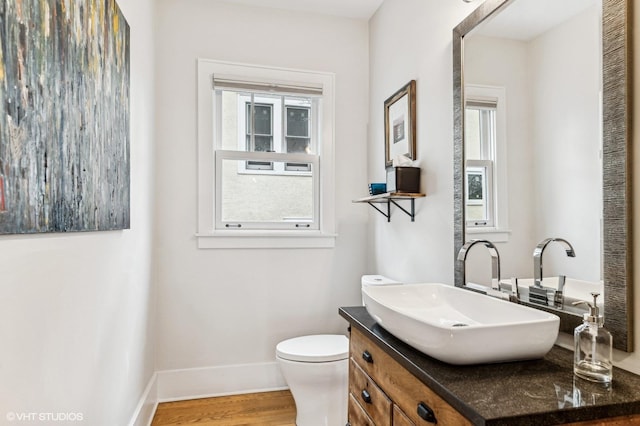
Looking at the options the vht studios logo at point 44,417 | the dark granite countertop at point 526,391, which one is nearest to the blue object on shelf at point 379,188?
the dark granite countertop at point 526,391

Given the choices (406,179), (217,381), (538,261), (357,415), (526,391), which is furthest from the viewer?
(217,381)

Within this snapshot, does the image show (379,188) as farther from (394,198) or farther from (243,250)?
(243,250)

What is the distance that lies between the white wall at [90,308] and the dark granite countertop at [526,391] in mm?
981

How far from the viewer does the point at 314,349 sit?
2.19 m

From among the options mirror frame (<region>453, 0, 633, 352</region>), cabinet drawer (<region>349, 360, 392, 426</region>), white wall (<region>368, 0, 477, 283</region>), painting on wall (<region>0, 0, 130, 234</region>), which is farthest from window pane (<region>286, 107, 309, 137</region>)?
mirror frame (<region>453, 0, 633, 352</region>)

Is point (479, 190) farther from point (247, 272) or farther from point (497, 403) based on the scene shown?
point (247, 272)

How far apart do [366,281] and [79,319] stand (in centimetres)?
158

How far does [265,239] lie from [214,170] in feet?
1.97

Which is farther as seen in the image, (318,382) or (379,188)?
(379,188)

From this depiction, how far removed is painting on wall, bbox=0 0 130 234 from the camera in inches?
32.1

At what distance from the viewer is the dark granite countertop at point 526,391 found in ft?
2.62

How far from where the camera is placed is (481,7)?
5.19ft

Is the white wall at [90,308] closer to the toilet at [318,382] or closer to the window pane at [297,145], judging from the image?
the toilet at [318,382]

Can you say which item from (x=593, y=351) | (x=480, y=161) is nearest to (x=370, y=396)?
(x=593, y=351)
